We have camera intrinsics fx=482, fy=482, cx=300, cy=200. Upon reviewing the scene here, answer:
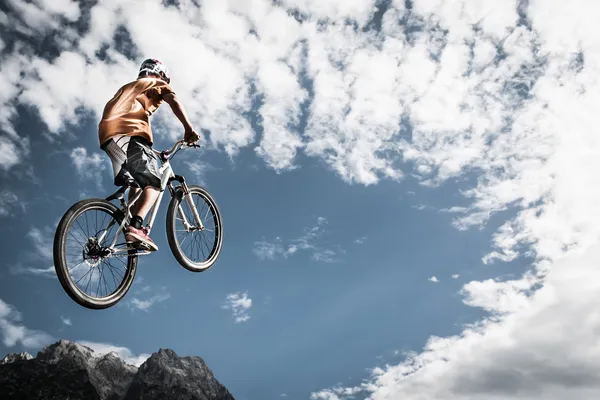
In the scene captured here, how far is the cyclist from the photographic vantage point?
8.04m

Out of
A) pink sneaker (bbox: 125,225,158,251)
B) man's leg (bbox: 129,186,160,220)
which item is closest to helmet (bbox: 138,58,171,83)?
man's leg (bbox: 129,186,160,220)

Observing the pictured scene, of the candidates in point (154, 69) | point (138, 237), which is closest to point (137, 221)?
point (138, 237)

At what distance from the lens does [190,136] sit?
8.88 metres

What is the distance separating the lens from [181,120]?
861cm

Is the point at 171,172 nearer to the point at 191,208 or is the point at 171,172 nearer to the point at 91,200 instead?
the point at 191,208

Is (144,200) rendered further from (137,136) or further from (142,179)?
(137,136)

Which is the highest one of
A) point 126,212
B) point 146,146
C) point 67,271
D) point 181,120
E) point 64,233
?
point 181,120

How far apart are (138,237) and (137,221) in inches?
13.9

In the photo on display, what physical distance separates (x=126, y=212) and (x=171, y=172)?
5.28 feet

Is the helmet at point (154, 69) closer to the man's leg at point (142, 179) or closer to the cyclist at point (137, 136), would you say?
the cyclist at point (137, 136)

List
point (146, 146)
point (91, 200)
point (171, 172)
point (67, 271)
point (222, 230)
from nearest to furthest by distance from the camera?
point (67, 271), point (91, 200), point (146, 146), point (171, 172), point (222, 230)

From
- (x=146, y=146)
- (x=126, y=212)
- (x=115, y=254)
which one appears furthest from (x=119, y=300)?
(x=146, y=146)

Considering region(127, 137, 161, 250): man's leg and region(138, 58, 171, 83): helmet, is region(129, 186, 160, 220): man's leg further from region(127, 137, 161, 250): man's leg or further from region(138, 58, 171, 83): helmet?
region(138, 58, 171, 83): helmet

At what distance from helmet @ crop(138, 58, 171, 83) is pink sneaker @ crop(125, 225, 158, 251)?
109 inches
